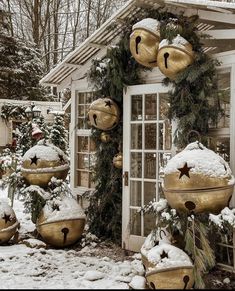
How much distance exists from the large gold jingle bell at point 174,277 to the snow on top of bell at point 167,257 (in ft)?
0.13

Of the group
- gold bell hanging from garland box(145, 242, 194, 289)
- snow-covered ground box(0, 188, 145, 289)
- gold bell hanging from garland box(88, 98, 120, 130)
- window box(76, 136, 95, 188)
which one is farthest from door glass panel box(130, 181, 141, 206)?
gold bell hanging from garland box(145, 242, 194, 289)

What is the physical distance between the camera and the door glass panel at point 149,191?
18.0 ft

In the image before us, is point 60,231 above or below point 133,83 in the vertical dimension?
below

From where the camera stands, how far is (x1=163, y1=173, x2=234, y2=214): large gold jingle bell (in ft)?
13.2

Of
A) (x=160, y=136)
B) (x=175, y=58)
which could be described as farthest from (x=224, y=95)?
(x=160, y=136)

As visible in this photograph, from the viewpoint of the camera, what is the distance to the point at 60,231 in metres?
5.65

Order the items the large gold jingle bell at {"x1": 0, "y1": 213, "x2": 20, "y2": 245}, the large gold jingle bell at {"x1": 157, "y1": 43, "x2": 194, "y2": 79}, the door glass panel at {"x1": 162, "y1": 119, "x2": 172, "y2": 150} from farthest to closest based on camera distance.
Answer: the large gold jingle bell at {"x1": 0, "y1": 213, "x2": 20, "y2": 245}
the door glass panel at {"x1": 162, "y1": 119, "x2": 172, "y2": 150}
the large gold jingle bell at {"x1": 157, "y1": 43, "x2": 194, "y2": 79}

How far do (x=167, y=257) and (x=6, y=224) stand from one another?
2623 mm

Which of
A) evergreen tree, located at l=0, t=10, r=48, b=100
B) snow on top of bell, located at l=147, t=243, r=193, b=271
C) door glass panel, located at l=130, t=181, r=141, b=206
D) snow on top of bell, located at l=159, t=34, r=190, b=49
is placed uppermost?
evergreen tree, located at l=0, t=10, r=48, b=100

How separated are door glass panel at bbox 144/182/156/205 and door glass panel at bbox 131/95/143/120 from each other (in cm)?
81

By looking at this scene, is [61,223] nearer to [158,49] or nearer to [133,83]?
[133,83]

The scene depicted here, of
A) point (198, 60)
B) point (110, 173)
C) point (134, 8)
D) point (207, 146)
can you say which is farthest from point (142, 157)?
point (134, 8)

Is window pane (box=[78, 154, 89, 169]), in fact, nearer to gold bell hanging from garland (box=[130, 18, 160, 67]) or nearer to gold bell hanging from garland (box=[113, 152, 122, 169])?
gold bell hanging from garland (box=[113, 152, 122, 169])

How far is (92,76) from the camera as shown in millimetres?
6086
